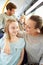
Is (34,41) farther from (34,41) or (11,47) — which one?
(11,47)

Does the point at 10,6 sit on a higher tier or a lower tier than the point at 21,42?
higher

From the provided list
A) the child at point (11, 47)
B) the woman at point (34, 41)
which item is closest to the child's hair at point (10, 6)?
the child at point (11, 47)

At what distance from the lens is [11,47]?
180 cm

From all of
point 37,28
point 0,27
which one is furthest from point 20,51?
point 0,27

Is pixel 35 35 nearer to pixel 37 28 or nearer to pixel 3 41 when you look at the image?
pixel 37 28

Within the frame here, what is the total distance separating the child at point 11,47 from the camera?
1.78 meters

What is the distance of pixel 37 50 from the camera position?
172 centimetres

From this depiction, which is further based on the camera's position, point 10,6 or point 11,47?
point 10,6

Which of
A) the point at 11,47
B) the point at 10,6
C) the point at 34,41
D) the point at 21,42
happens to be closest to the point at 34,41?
the point at 34,41

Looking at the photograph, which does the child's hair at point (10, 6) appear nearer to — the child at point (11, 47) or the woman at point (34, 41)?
the child at point (11, 47)

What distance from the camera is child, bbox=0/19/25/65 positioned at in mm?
1782

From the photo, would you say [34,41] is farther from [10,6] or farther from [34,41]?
[10,6]

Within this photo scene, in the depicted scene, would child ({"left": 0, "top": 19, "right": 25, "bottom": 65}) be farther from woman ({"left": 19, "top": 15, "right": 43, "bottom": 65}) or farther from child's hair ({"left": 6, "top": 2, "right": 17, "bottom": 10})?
child's hair ({"left": 6, "top": 2, "right": 17, "bottom": 10})

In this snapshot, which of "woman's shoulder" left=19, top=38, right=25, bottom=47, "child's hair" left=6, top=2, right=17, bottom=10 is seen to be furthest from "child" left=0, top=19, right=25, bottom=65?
"child's hair" left=6, top=2, right=17, bottom=10
